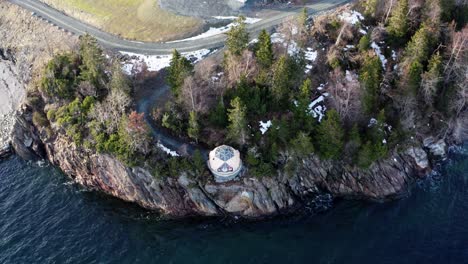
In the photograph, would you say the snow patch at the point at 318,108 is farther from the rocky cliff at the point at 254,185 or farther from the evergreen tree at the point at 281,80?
the rocky cliff at the point at 254,185

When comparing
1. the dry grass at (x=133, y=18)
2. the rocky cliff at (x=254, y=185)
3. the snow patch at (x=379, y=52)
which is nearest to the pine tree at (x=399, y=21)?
the snow patch at (x=379, y=52)

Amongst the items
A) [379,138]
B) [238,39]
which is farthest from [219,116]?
[379,138]

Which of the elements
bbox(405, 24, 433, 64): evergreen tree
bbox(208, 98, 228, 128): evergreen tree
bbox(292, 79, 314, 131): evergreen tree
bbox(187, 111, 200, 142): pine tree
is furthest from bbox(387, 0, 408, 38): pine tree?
bbox(187, 111, 200, 142): pine tree

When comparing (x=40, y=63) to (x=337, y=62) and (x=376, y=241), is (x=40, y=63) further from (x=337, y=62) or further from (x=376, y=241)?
(x=376, y=241)

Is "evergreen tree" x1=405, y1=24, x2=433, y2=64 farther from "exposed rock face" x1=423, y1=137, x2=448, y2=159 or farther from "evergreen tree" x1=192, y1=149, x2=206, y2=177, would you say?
"evergreen tree" x1=192, y1=149, x2=206, y2=177

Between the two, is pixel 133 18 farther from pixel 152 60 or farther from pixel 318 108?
pixel 318 108

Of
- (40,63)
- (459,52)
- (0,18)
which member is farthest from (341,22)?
(0,18)
